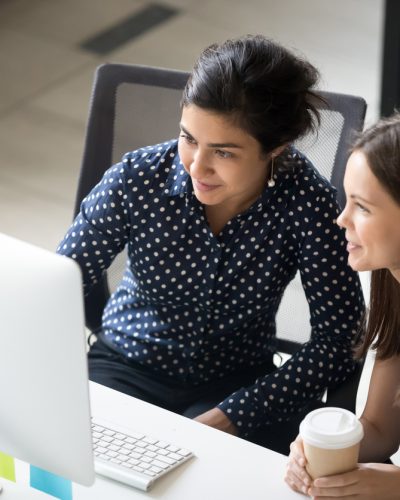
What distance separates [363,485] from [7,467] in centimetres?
53

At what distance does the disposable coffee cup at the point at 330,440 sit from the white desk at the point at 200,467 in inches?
3.1

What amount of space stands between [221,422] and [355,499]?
0.47 meters

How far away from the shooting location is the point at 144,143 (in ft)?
7.20

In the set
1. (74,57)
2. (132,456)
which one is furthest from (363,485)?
(74,57)

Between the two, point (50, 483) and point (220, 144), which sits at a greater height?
point (220, 144)

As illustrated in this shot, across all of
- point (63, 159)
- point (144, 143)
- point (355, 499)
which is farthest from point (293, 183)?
point (63, 159)

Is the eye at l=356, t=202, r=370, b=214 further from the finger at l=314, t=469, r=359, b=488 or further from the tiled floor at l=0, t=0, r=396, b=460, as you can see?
the tiled floor at l=0, t=0, r=396, b=460

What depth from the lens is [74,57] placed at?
4.69 meters

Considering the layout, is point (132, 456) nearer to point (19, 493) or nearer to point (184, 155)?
point (19, 493)

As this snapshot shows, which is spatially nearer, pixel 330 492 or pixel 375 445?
pixel 330 492

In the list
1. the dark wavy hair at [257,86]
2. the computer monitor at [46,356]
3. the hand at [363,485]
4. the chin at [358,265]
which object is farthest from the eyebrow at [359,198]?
the computer monitor at [46,356]

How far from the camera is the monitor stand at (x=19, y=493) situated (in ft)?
5.19

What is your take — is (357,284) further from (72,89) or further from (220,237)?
(72,89)

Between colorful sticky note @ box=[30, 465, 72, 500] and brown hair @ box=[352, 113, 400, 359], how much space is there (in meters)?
0.59
